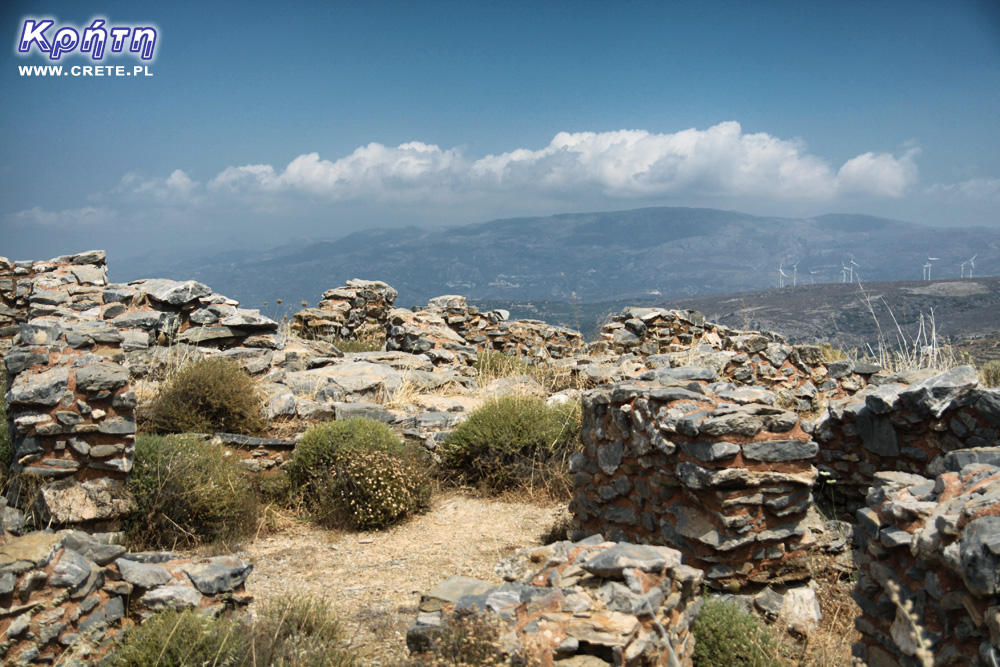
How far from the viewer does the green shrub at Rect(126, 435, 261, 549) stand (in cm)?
635

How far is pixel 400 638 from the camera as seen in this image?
469 cm

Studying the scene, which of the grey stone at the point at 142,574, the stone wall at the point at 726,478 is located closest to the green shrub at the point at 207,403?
the grey stone at the point at 142,574

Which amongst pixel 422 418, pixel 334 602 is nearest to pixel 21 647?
pixel 334 602

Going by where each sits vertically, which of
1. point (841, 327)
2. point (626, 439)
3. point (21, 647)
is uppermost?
point (626, 439)

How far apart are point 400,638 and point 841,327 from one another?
163 ft

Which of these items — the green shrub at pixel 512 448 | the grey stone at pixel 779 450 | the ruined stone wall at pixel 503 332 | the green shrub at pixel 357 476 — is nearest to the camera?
the grey stone at pixel 779 450

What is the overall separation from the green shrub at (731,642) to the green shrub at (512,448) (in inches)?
164

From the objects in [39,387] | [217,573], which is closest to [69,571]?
[217,573]

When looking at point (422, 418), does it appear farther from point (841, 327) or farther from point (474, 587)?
point (841, 327)

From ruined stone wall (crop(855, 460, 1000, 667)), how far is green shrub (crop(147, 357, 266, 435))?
7741 millimetres

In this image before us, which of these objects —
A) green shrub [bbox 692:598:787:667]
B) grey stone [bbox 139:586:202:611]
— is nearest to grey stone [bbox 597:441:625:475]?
green shrub [bbox 692:598:787:667]

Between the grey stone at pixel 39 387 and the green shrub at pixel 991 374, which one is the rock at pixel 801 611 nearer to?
the grey stone at pixel 39 387

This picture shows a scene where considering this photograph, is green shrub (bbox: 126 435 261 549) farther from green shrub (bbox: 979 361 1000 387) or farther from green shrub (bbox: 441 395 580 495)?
green shrub (bbox: 979 361 1000 387)

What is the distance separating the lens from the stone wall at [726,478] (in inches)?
206
